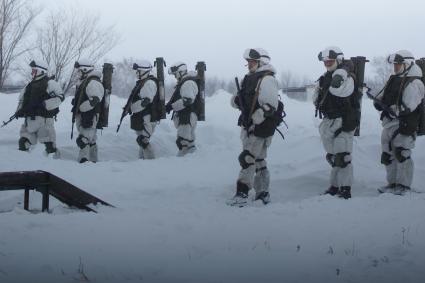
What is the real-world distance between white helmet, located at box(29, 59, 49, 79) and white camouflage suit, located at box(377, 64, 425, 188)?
6097 millimetres

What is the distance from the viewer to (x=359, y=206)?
21.9 feet

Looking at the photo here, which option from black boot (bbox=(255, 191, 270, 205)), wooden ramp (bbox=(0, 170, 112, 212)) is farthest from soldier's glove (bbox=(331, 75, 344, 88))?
wooden ramp (bbox=(0, 170, 112, 212))

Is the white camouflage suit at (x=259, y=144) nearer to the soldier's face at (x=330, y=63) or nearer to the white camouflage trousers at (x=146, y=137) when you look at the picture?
the soldier's face at (x=330, y=63)

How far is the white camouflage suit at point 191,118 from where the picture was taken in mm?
11789

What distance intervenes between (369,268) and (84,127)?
748cm

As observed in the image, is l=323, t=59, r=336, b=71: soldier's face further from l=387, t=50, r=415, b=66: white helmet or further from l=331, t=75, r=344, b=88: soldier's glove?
l=387, t=50, r=415, b=66: white helmet

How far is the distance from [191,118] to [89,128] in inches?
93.9

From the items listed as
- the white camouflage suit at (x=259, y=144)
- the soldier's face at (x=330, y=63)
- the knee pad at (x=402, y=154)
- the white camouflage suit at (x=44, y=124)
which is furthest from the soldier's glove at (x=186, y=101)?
the knee pad at (x=402, y=154)

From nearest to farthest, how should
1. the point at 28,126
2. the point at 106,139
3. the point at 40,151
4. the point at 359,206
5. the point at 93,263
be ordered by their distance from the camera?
1. the point at 93,263
2. the point at 359,206
3. the point at 28,126
4. the point at 40,151
5. the point at 106,139

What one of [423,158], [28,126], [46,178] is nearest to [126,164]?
[28,126]

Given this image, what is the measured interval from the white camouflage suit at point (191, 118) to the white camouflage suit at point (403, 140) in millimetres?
4717

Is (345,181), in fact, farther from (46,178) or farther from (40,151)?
(40,151)

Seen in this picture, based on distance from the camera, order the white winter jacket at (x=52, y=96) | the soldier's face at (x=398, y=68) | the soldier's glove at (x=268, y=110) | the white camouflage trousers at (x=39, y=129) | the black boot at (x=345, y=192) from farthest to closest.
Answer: the white camouflage trousers at (x=39, y=129) < the white winter jacket at (x=52, y=96) < the soldier's face at (x=398, y=68) < the black boot at (x=345, y=192) < the soldier's glove at (x=268, y=110)

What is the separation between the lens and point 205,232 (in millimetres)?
5223
